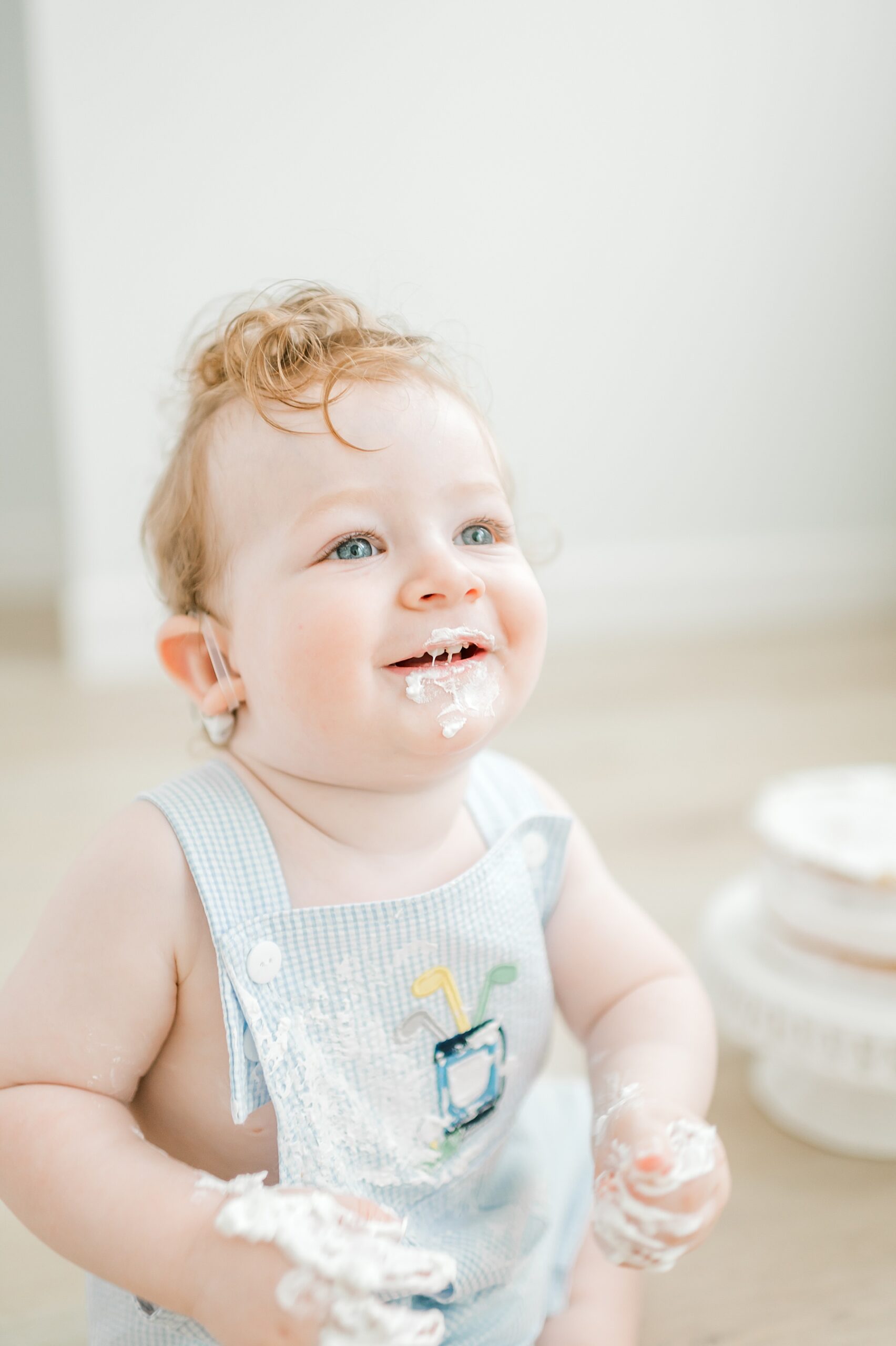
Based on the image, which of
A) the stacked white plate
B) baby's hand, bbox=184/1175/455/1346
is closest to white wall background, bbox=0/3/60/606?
the stacked white plate

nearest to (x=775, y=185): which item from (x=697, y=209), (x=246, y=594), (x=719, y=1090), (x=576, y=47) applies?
(x=697, y=209)

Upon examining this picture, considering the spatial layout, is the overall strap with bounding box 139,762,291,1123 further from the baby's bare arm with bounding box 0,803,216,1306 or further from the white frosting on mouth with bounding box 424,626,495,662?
the white frosting on mouth with bounding box 424,626,495,662

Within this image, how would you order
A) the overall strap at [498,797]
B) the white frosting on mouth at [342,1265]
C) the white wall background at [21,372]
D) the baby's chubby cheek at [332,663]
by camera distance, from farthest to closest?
1. the white wall background at [21,372]
2. the overall strap at [498,797]
3. the baby's chubby cheek at [332,663]
4. the white frosting on mouth at [342,1265]

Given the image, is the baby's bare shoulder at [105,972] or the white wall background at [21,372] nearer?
the baby's bare shoulder at [105,972]

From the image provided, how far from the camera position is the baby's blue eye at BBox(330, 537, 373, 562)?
60 cm

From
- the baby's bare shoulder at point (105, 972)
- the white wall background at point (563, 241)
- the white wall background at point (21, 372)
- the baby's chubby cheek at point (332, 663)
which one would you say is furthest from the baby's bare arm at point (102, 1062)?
the white wall background at point (21, 372)

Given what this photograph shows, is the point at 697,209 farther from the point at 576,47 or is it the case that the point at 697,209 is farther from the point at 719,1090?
the point at 719,1090

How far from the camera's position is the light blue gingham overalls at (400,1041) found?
603 millimetres

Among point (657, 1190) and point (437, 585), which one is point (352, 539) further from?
point (657, 1190)

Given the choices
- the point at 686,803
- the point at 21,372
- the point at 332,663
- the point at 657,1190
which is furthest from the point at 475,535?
the point at 21,372

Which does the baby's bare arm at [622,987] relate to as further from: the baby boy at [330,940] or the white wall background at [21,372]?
the white wall background at [21,372]

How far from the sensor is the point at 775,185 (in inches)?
90.0

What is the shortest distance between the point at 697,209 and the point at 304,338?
1813 millimetres

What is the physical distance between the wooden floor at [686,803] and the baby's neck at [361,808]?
316 mm
